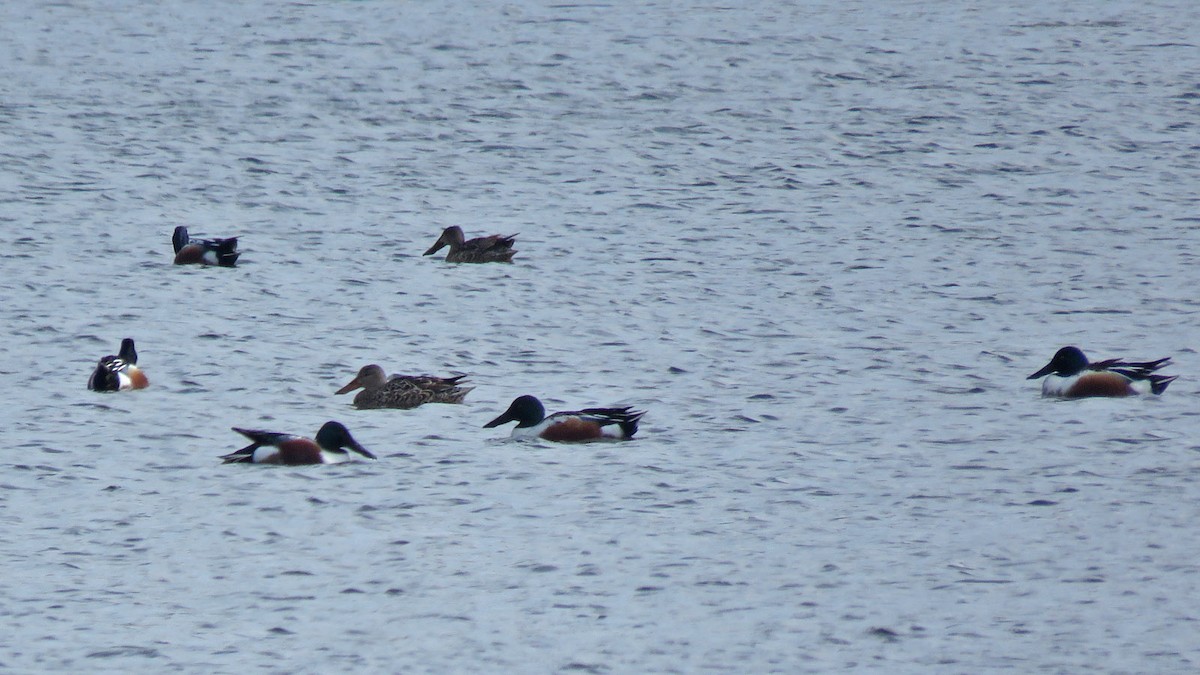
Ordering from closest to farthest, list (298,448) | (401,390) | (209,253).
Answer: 1. (298,448)
2. (401,390)
3. (209,253)

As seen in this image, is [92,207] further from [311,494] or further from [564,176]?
[311,494]

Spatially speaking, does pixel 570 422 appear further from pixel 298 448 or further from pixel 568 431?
pixel 298 448

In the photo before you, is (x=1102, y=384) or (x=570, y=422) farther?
(x=1102, y=384)

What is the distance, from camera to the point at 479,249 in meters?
19.6

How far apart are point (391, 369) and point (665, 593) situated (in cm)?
616

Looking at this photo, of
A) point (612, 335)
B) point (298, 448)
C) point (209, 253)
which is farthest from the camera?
point (209, 253)

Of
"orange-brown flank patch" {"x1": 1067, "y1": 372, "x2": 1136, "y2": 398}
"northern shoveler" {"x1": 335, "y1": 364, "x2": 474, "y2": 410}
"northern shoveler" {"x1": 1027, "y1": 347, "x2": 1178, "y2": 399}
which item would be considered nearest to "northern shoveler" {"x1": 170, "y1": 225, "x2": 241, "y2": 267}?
"northern shoveler" {"x1": 335, "y1": 364, "x2": 474, "y2": 410}

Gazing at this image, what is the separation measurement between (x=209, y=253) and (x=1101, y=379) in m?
9.43

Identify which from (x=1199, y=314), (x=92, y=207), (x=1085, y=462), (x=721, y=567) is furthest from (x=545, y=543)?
(x=92, y=207)

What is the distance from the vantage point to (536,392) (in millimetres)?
14570

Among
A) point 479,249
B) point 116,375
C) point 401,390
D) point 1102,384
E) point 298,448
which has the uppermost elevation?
point 479,249

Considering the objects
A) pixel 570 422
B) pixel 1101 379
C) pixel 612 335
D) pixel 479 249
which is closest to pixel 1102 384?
pixel 1101 379

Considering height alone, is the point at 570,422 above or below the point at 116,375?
below

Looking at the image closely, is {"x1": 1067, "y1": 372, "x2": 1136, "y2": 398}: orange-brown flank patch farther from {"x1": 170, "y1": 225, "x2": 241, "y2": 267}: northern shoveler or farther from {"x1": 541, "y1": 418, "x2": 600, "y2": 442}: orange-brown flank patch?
{"x1": 170, "y1": 225, "x2": 241, "y2": 267}: northern shoveler
